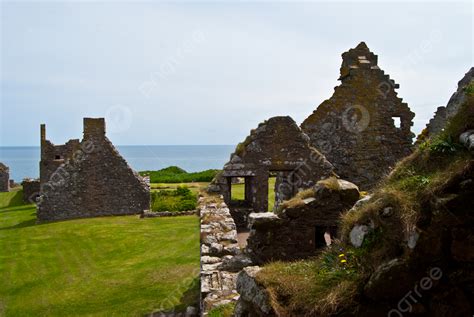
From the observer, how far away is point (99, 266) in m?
15.0

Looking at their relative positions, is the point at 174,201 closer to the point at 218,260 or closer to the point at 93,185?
the point at 93,185

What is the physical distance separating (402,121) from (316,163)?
569cm

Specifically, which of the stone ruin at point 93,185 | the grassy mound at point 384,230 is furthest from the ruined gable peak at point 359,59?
the grassy mound at point 384,230

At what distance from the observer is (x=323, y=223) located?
325 inches

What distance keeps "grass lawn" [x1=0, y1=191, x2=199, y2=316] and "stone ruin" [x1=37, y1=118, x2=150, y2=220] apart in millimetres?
1318

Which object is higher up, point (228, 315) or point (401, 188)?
point (401, 188)

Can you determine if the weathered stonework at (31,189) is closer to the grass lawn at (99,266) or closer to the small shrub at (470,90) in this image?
the grass lawn at (99,266)

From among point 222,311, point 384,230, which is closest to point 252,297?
point 222,311

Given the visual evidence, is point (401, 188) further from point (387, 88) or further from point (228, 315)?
point (387, 88)

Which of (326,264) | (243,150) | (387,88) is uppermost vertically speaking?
(387,88)

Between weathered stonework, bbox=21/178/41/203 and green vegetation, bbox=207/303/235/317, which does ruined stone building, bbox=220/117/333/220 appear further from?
weathered stonework, bbox=21/178/41/203

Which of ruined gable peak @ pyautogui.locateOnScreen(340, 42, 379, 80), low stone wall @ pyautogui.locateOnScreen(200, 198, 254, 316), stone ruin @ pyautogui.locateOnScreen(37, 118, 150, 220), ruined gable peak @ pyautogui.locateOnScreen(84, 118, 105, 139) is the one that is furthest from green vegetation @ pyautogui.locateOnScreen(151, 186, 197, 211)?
low stone wall @ pyautogui.locateOnScreen(200, 198, 254, 316)

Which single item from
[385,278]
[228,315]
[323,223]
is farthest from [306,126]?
[385,278]

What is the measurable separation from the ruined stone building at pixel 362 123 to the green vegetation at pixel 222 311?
1176 cm
